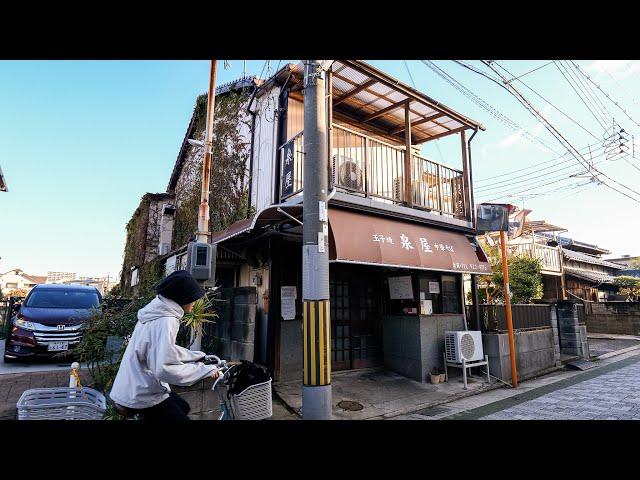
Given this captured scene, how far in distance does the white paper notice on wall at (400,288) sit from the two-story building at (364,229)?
0.03 m

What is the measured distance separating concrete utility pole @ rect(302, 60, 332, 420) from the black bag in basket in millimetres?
1464

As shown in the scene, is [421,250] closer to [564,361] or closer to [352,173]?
[352,173]

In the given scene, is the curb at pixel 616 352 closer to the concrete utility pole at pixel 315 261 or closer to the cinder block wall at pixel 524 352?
the cinder block wall at pixel 524 352

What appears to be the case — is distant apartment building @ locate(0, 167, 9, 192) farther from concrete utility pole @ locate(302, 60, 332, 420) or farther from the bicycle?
the bicycle

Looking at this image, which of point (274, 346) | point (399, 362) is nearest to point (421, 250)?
point (399, 362)

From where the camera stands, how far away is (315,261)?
484 centimetres

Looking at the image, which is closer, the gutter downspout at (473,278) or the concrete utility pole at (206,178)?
the concrete utility pole at (206,178)

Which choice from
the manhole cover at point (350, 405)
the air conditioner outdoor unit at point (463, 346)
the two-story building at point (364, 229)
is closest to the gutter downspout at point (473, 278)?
the two-story building at point (364, 229)

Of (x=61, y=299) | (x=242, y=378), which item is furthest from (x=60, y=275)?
(x=242, y=378)

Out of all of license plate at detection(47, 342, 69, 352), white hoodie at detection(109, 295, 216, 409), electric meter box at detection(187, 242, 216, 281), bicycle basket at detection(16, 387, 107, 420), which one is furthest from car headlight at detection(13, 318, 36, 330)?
white hoodie at detection(109, 295, 216, 409)

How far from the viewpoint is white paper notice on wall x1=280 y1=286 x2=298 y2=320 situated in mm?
7504

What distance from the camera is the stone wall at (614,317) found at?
1855 cm
